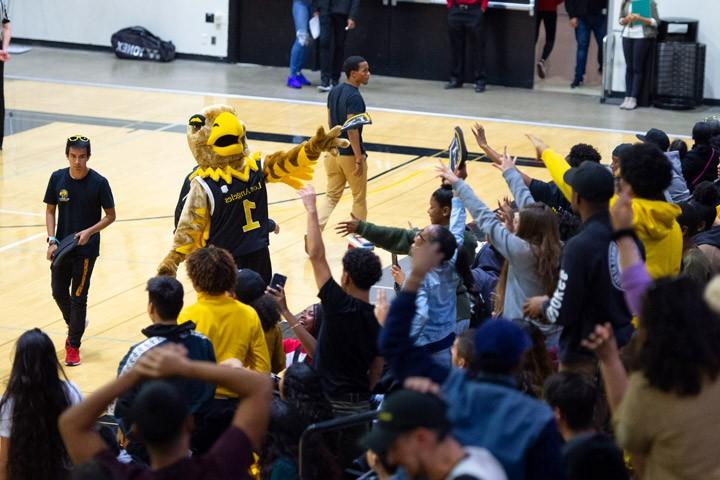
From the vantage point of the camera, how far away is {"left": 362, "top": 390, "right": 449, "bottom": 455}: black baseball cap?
360 cm

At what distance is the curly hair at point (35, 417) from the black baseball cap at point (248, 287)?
184 centimetres

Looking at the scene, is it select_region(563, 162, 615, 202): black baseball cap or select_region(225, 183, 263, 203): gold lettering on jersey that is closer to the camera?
select_region(563, 162, 615, 202): black baseball cap

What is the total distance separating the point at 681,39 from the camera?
18766mm

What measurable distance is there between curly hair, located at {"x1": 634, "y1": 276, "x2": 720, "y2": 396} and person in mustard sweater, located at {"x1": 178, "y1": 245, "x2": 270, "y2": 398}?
260cm

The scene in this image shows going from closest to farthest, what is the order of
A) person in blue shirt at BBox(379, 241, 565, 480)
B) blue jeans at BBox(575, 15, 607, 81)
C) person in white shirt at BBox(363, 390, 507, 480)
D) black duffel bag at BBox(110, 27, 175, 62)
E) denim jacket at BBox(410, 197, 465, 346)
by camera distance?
person in white shirt at BBox(363, 390, 507, 480), person in blue shirt at BBox(379, 241, 565, 480), denim jacket at BBox(410, 197, 465, 346), blue jeans at BBox(575, 15, 607, 81), black duffel bag at BBox(110, 27, 175, 62)

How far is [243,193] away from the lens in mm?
8383

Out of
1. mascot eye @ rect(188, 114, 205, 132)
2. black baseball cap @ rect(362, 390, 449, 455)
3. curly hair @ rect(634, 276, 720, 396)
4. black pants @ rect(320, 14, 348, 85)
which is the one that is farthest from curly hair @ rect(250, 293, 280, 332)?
black pants @ rect(320, 14, 348, 85)

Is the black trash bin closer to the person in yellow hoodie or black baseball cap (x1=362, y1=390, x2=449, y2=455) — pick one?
the person in yellow hoodie

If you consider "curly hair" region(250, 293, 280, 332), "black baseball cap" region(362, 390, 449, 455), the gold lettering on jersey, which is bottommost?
"curly hair" region(250, 293, 280, 332)

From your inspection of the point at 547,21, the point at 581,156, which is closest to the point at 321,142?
the point at 581,156

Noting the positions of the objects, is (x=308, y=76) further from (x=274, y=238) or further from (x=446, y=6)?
(x=274, y=238)

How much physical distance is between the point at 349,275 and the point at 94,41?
1777cm

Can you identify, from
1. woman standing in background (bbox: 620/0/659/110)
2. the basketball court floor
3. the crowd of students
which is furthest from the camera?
woman standing in background (bbox: 620/0/659/110)

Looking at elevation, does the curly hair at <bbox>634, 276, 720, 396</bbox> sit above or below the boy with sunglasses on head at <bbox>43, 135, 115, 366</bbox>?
above
